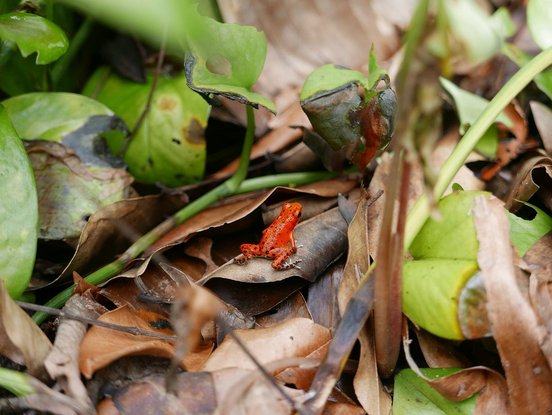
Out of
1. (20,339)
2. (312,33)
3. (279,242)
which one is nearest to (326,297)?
(279,242)

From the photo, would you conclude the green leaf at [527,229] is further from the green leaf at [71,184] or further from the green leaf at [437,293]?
the green leaf at [71,184]

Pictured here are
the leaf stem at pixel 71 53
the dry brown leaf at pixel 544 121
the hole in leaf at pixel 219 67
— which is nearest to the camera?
the hole in leaf at pixel 219 67

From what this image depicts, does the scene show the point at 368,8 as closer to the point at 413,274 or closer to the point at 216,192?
the point at 216,192

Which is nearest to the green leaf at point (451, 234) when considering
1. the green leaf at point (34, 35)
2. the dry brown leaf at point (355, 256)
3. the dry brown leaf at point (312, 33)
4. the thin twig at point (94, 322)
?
the dry brown leaf at point (355, 256)

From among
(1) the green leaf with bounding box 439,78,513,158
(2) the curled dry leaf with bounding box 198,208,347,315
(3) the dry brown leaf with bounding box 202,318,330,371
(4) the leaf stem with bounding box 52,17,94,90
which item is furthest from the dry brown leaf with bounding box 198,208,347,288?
(4) the leaf stem with bounding box 52,17,94,90

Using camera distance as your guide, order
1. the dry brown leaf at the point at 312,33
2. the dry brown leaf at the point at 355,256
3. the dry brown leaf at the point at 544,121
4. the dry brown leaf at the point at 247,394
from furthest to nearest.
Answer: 1. the dry brown leaf at the point at 312,33
2. the dry brown leaf at the point at 544,121
3. the dry brown leaf at the point at 355,256
4. the dry brown leaf at the point at 247,394

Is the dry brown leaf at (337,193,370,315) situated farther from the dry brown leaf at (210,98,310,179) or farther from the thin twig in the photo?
the dry brown leaf at (210,98,310,179)
